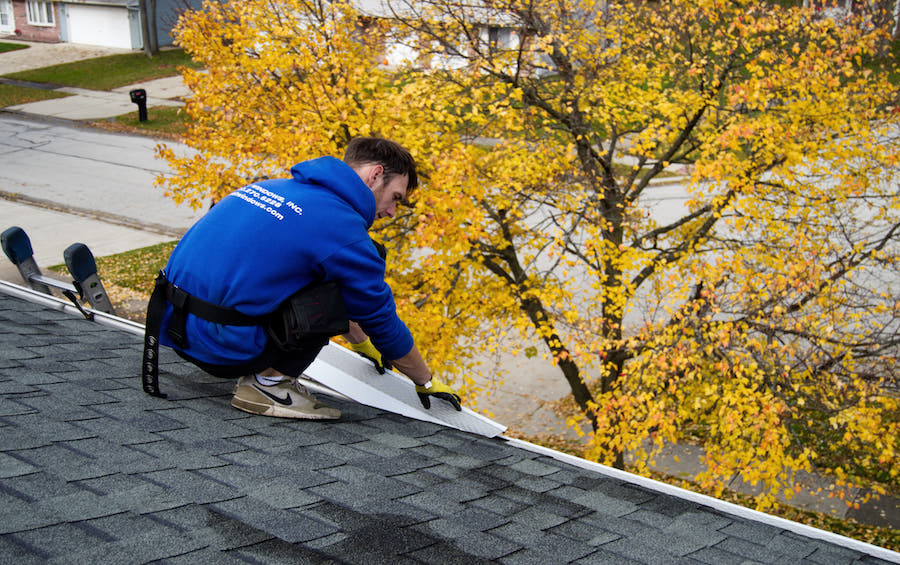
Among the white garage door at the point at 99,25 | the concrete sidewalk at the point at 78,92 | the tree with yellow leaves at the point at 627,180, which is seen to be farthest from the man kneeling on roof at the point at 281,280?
the white garage door at the point at 99,25

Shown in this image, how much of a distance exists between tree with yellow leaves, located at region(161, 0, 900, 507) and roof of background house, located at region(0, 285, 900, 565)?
292cm

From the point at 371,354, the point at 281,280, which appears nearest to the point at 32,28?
the point at 371,354

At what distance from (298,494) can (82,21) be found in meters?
37.5

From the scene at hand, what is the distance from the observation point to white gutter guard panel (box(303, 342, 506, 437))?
3459 mm

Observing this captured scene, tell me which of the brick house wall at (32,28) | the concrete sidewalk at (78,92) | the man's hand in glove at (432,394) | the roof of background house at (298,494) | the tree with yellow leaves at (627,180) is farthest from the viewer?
the brick house wall at (32,28)

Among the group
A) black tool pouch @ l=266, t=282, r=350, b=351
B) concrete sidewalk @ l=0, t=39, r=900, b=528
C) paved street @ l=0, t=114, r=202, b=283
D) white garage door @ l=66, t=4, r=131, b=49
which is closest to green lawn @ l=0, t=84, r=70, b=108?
concrete sidewalk @ l=0, t=39, r=900, b=528

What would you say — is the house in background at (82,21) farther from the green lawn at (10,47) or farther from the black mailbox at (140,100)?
the black mailbox at (140,100)

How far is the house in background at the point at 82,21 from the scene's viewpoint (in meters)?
33.6

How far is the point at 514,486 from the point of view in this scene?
112 inches

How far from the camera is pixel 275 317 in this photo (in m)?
2.99

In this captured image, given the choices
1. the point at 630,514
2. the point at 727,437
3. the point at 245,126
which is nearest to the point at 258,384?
the point at 630,514

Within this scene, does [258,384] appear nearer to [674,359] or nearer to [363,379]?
[363,379]

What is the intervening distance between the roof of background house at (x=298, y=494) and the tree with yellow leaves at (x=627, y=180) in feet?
9.57

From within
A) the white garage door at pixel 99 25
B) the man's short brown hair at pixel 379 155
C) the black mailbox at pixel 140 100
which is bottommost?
the man's short brown hair at pixel 379 155
